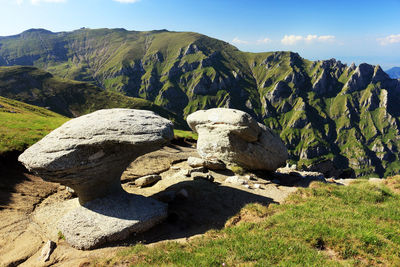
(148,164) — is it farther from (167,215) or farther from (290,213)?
(290,213)

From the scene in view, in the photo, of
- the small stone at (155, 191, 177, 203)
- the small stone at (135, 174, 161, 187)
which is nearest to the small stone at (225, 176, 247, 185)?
the small stone at (155, 191, 177, 203)

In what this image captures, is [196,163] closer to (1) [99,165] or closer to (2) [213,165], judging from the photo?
(2) [213,165]

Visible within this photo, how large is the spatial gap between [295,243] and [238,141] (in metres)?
16.9

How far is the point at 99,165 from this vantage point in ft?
50.6

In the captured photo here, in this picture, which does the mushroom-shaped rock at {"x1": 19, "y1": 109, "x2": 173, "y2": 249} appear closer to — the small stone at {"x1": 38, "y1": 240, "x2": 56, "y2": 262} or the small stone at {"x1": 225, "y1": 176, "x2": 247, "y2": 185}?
the small stone at {"x1": 38, "y1": 240, "x2": 56, "y2": 262}

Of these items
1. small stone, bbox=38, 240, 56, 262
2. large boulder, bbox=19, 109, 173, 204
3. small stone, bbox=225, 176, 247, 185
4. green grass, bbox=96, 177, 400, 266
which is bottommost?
small stone, bbox=38, 240, 56, 262

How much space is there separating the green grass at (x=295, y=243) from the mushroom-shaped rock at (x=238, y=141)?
470 inches

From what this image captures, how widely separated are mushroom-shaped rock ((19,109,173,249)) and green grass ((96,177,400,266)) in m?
3.26

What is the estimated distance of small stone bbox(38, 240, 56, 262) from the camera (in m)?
11.9

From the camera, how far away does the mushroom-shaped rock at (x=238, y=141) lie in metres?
25.9

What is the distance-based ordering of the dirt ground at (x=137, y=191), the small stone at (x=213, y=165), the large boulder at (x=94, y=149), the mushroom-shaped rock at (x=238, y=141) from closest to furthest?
the dirt ground at (x=137, y=191) < the large boulder at (x=94, y=149) < the small stone at (x=213, y=165) < the mushroom-shaped rock at (x=238, y=141)

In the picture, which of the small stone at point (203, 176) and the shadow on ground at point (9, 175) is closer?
the shadow on ground at point (9, 175)

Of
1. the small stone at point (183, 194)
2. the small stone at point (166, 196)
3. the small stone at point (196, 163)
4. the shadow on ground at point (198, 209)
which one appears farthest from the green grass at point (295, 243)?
the small stone at point (196, 163)

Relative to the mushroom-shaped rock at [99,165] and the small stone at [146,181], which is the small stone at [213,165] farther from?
the mushroom-shaped rock at [99,165]
